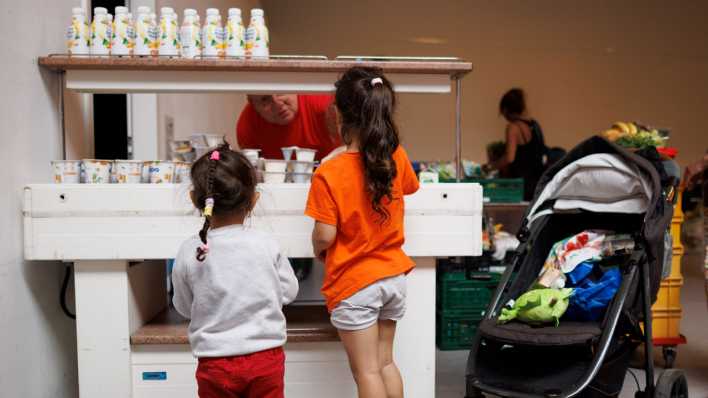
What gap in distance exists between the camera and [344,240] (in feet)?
6.32

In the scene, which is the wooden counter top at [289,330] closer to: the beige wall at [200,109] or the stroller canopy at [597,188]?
the stroller canopy at [597,188]

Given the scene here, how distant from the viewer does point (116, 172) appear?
7.20ft

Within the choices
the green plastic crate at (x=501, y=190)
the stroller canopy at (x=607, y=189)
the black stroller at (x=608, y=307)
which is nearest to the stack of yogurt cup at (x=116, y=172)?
the black stroller at (x=608, y=307)

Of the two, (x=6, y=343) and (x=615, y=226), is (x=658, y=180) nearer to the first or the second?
(x=615, y=226)

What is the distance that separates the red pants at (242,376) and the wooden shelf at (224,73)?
1027mm

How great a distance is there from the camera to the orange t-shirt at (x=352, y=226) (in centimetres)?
186

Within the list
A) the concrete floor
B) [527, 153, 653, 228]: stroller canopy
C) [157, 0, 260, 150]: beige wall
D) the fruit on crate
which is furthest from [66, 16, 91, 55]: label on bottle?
the fruit on crate

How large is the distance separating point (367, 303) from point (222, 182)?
62 centimetres

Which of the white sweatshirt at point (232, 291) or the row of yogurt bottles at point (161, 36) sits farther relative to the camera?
the row of yogurt bottles at point (161, 36)

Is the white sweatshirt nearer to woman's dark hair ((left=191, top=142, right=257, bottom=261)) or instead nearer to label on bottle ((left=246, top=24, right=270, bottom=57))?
woman's dark hair ((left=191, top=142, right=257, bottom=261))

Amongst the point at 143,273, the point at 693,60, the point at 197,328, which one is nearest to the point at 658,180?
the point at 197,328

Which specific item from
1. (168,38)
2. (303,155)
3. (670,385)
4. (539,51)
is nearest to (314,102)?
(303,155)

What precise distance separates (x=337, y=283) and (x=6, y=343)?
1.05m

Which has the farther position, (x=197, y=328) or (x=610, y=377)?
(x=610, y=377)
